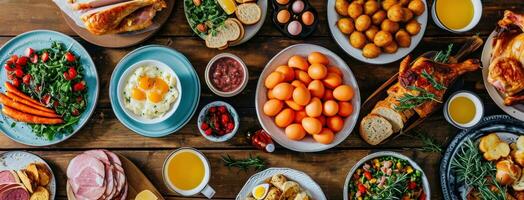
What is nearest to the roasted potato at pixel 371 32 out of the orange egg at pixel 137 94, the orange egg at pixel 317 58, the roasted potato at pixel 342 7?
the roasted potato at pixel 342 7

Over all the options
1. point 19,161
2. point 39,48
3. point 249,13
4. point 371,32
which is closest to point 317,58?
point 371,32

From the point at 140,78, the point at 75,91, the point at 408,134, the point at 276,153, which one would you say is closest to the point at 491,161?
the point at 408,134

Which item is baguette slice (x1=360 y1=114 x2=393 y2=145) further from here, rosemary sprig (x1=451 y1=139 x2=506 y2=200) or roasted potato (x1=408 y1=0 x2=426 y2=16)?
roasted potato (x1=408 y1=0 x2=426 y2=16)

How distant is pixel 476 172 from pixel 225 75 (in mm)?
1287

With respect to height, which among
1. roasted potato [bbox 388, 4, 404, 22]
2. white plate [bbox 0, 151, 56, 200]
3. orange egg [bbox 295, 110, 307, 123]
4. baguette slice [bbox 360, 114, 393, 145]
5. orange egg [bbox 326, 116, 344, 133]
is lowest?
white plate [bbox 0, 151, 56, 200]

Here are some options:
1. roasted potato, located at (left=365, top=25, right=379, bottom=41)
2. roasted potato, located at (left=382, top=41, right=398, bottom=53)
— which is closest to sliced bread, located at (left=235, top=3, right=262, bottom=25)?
roasted potato, located at (left=365, top=25, right=379, bottom=41)

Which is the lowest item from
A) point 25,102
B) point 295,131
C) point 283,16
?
point 295,131

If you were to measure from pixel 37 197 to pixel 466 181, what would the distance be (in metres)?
2.10

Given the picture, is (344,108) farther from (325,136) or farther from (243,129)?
(243,129)

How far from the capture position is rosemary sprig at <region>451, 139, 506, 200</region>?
230cm

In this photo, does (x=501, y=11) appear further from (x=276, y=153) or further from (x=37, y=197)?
(x=37, y=197)

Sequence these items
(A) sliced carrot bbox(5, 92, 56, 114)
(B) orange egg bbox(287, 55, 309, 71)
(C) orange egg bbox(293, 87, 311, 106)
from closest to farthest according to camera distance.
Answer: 1. (C) orange egg bbox(293, 87, 311, 106)
2. (B) orange egg bbox(287, 55, 309, 71)
3. (A) sliced carrot bbox(5, 92, 56, 114)

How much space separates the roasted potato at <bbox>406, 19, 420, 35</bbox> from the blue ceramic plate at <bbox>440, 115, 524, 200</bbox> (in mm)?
547

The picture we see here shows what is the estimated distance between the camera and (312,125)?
2289 millimetres
